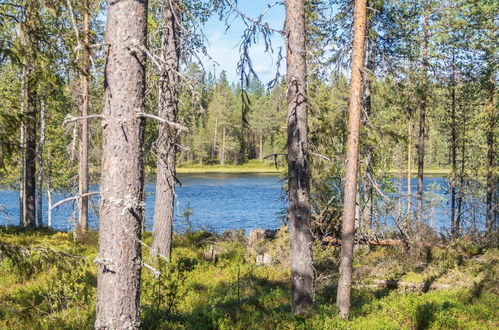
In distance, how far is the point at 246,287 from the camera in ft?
35.2

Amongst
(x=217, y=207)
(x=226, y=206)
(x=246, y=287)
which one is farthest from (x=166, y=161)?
(x=226, y=206)

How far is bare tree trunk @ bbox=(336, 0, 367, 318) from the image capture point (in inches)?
346

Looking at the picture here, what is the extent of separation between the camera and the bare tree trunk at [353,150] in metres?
8.80

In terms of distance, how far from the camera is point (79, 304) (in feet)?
26.1

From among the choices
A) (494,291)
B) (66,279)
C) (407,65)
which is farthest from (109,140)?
(407,65)

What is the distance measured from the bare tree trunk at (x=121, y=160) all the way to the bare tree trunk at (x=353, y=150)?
227 inches

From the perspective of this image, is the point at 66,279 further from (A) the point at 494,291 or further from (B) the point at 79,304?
(A) the point at 494,291

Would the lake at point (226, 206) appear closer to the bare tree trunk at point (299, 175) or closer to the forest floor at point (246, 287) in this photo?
the forest floor at point (246, 287)

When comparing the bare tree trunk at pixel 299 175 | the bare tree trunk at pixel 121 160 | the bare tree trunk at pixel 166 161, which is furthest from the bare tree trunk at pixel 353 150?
the bare tree trunk at pixel 121 160

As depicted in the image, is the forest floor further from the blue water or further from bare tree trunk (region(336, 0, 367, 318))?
the blue water

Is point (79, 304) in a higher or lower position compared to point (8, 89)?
lower

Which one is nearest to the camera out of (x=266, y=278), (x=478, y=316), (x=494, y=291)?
(x=478, y=316)

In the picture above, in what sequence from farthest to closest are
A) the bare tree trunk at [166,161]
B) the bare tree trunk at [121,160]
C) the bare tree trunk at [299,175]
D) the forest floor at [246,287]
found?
the bare tree trunk at [166,161]
the bare tree trunk at [299,175]
the forest floor at [246,287]
the bare tree trunk at [121,160]

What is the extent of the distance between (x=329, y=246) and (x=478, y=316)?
578 cm
